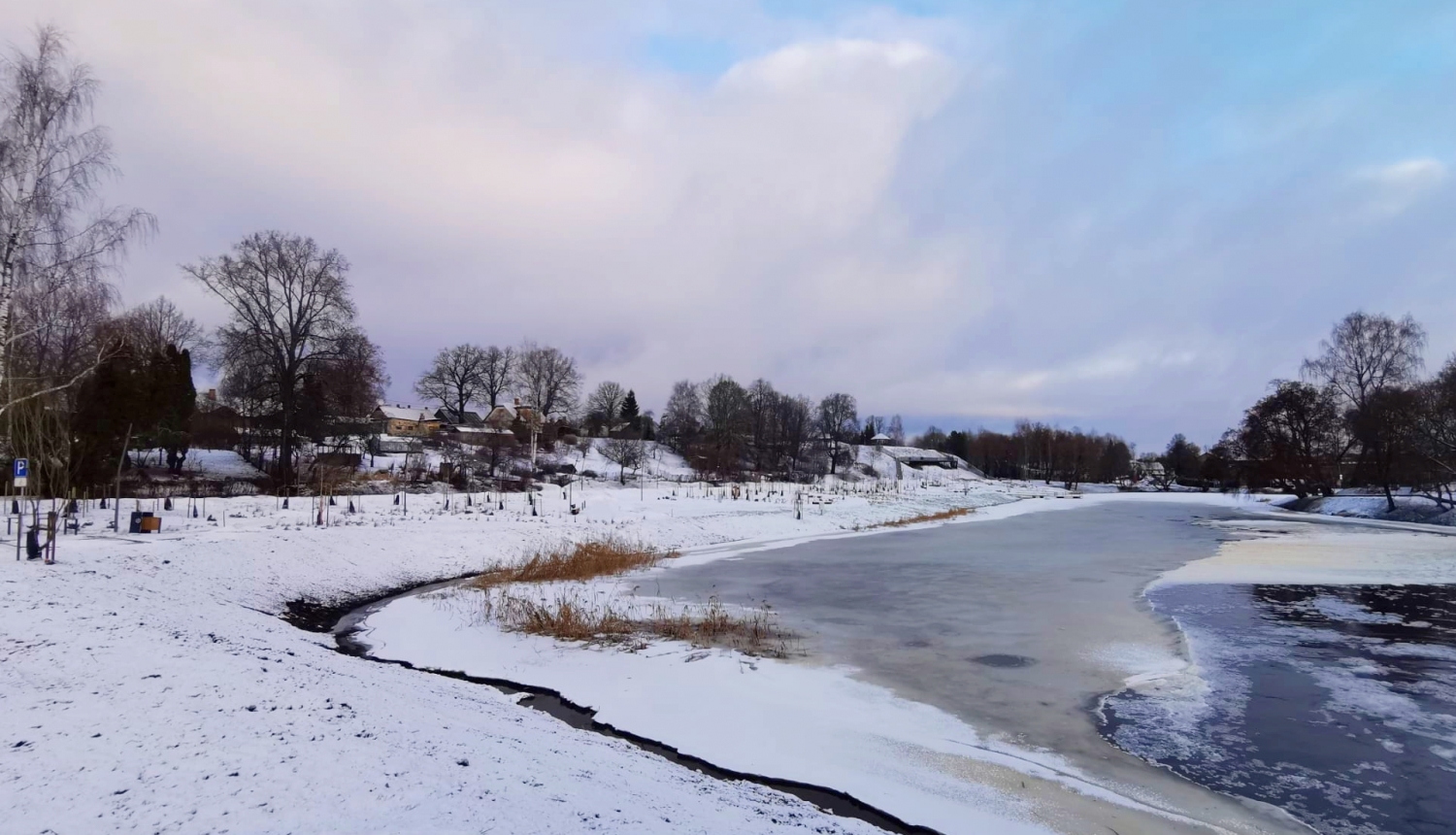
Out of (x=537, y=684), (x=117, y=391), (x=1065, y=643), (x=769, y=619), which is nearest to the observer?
(x=537, y=684)

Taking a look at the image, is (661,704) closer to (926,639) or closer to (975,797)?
(975,797)

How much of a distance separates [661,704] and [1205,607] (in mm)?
11305

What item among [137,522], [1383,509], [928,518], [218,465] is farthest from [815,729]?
[1383,509]

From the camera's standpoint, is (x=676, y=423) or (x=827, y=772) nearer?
(x=827, y=772)

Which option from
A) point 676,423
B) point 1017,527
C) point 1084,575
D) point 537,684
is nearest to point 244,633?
point 537,684

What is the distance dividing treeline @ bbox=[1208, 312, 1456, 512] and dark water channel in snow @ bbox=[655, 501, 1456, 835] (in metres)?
33.3

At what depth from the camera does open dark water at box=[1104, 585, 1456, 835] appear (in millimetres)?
5734

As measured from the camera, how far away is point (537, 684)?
8820 mm

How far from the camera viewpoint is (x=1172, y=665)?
9617 mm

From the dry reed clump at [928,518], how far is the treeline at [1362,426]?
23785 mm

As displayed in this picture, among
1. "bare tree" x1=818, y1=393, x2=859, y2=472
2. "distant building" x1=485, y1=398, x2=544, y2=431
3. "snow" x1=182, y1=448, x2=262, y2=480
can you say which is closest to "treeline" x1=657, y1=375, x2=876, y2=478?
"bare tree" x1=818, y1=393, x2=859, y2=472

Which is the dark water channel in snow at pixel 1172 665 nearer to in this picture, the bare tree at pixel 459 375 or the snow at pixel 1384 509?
the snow at pixel 1384 509

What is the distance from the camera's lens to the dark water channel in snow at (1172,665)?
6.17 m

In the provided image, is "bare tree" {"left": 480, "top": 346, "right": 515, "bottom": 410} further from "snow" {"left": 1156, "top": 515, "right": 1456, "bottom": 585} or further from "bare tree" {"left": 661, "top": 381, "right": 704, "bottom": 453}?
"snow" {"left": 1156, "top": 515, "right": 1456, "bottom": 585}
